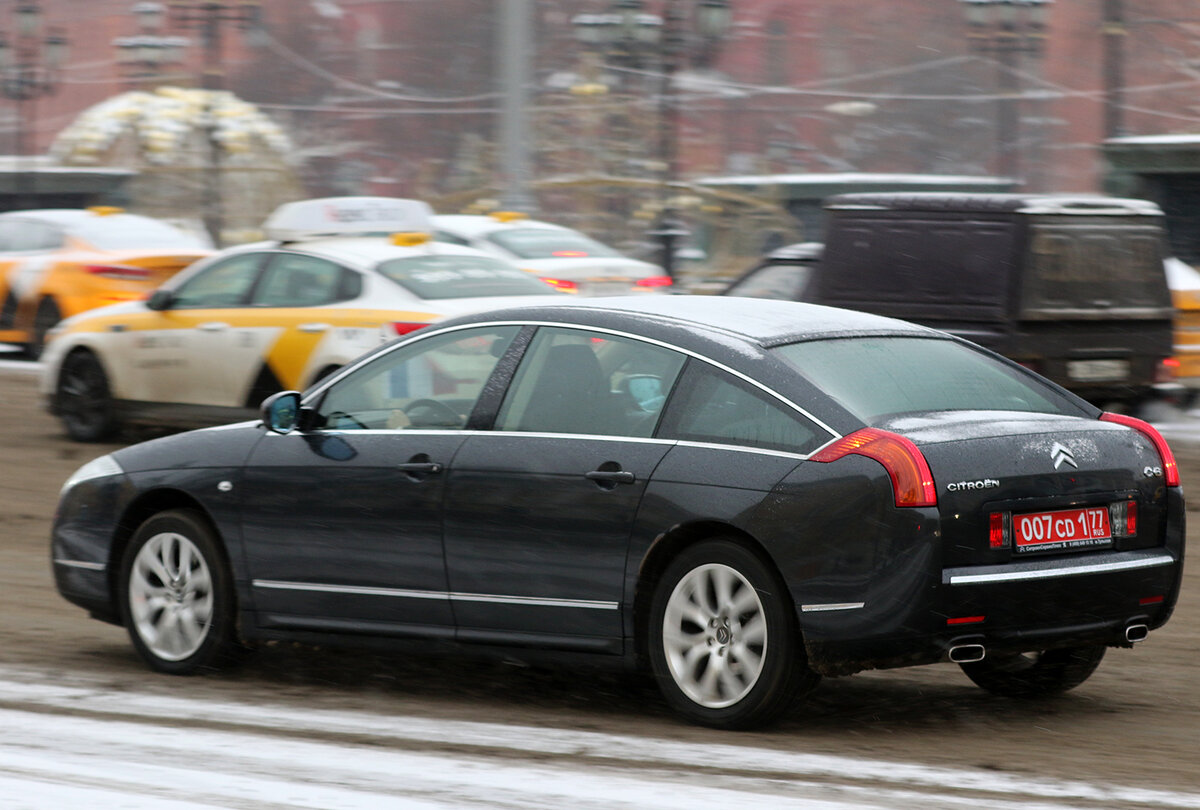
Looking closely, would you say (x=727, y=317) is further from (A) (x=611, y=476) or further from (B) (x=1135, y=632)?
(B) (x=1135, y=632)

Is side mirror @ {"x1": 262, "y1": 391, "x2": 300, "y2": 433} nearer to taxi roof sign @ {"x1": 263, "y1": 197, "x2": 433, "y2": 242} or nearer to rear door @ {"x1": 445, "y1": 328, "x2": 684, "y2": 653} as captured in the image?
rear door @ {"x1": 445, "y1": 328, "x2": 684, "y2": 653}

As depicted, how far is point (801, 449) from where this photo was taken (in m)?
5.82

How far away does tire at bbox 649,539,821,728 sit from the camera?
5777 mm

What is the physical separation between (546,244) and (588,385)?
47.3 feet

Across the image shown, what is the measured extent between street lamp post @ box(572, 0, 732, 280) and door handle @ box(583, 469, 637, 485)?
21.7 meters

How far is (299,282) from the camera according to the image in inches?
516

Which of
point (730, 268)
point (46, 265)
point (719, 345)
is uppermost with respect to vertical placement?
point (719, 345)

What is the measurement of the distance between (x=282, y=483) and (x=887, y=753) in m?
2.39

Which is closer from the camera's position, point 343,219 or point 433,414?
point 433,414

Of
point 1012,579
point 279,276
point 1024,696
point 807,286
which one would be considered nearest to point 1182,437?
point 807,286

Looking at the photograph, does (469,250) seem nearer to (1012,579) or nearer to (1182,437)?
(1182,437)

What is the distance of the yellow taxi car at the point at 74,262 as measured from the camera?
18984mm

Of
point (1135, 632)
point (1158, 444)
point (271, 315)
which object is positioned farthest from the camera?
point (271, 315)

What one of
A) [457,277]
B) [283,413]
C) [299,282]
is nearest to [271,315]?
[299,282]
